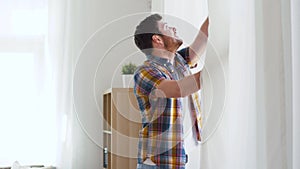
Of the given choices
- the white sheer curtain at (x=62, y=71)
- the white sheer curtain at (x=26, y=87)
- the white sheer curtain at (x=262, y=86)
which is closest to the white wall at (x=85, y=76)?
the white sheer curtain at (x=62, y=71)

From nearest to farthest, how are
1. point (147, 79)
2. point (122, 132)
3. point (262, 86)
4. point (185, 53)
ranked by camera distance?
point (262, 86) → point (147, 79) → point (185, 53) → point (122, 132)

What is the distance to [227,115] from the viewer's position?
1285mm

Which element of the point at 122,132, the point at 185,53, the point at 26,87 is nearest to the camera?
the point at 185,53

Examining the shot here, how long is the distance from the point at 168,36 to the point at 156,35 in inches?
1.7

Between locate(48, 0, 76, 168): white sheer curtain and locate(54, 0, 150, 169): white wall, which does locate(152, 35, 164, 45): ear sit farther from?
locate(48, 0, 76, 168): white sheer curtain

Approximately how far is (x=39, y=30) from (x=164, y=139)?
7.11ft

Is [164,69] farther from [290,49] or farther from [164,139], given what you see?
[290,49]

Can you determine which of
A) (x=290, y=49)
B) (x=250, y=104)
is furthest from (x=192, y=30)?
(x=290, y=49)

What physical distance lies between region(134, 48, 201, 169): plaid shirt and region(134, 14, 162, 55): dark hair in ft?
0.14

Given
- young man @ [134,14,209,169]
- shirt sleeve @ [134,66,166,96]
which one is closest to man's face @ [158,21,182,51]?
young man @ [134,14,209,169]

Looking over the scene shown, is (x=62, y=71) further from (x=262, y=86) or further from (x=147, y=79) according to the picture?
(x=262, y=86)

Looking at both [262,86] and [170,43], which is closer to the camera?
[262,86]

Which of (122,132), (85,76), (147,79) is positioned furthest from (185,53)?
(85,76)

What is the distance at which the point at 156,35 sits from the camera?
1.38 meters
